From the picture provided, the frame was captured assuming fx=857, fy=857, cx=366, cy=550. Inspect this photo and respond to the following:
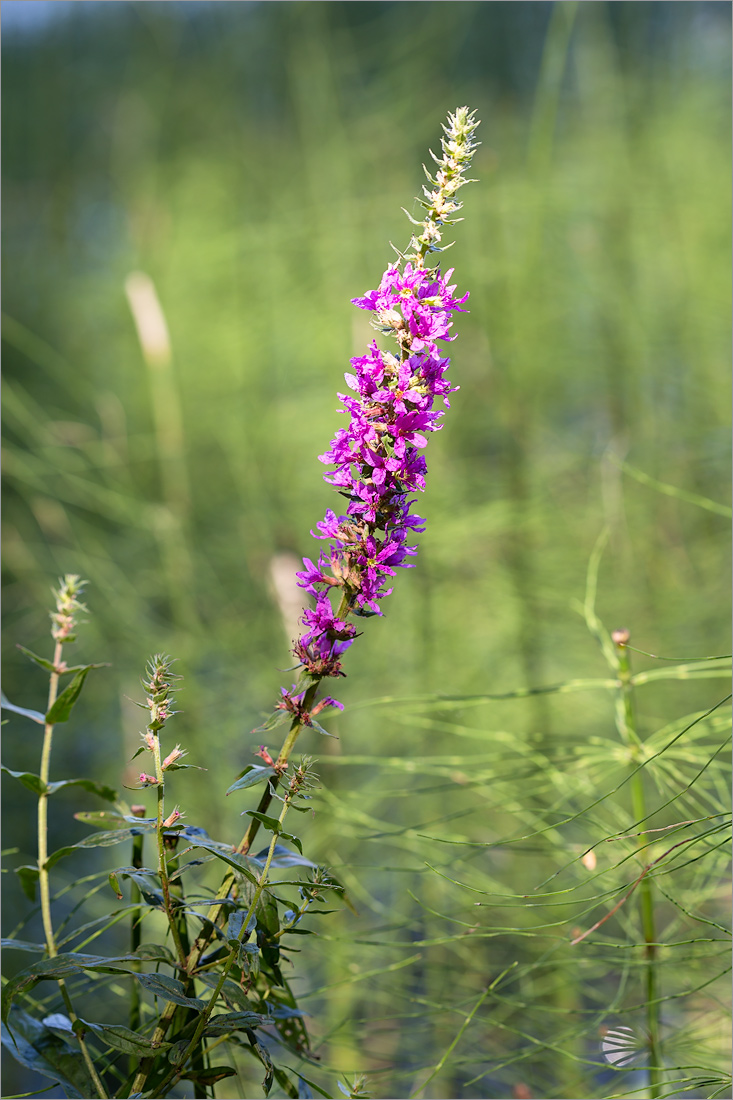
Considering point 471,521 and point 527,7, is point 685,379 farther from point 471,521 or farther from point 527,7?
point 527,7

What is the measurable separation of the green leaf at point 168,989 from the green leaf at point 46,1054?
6cm

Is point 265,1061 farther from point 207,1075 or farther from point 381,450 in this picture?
point 381,450

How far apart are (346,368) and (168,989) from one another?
1.36 metres

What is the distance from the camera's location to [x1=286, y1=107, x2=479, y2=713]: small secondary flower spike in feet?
0.99

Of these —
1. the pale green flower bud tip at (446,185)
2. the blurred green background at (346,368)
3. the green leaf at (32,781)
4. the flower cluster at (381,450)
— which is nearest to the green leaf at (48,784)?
the green leaf at (32,781)

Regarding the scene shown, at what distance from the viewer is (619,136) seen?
4.66 feet

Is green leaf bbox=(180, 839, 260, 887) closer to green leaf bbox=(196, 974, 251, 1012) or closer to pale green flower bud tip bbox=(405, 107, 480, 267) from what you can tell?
green leaf bbox=(196, 974, 251, 1012)

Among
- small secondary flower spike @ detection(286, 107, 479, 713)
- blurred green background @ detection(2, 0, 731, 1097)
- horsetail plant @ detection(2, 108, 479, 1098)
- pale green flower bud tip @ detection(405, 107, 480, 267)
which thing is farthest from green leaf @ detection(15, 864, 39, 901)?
blurred green background @ detection(2, 0, 731, 1097)

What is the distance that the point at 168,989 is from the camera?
0.95 feet

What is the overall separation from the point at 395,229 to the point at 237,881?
60.0 inches

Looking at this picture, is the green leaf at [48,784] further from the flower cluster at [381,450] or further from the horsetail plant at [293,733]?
the flower cluster at [381,450]

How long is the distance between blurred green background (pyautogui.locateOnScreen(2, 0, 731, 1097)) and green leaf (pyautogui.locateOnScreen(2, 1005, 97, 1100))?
1.86ft

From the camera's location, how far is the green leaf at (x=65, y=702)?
1.10ft

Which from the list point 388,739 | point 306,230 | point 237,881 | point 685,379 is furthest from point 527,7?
point 237,881
